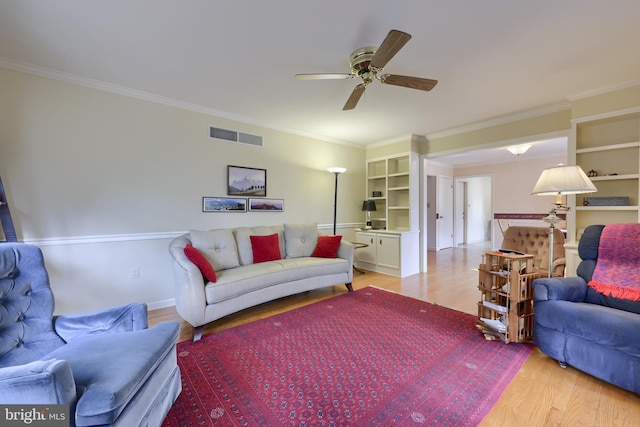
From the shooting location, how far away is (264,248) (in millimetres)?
3273

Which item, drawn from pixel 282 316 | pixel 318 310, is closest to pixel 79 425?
pixel 282 316

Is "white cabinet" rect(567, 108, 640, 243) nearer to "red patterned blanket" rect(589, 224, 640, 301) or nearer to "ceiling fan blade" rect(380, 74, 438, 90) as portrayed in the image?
"red patterned blanket" rect(589, 224, 640, 301)

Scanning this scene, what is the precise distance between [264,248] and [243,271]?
1.86 ft

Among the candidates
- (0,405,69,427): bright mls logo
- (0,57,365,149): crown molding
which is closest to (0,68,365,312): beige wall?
(0,57,365,149): crown molding

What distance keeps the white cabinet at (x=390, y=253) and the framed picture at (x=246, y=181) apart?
211cm

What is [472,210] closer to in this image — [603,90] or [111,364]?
[603,90]

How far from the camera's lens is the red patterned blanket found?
184 cm

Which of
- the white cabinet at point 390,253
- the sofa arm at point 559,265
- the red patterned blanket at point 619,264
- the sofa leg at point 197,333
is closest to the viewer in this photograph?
the red patterned blanket at point 619,264

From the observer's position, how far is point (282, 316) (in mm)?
2730

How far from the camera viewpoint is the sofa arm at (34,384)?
0.88 metres

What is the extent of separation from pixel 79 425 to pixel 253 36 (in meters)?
2.35

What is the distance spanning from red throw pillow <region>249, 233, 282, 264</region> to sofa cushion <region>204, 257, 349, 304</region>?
0.12 meters

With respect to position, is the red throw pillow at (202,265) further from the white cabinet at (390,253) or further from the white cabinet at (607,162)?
the white cabinet at (607,162)

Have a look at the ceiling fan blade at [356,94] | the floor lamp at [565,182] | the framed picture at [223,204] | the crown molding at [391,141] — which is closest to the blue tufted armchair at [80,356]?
the framed picture at [223,204]
